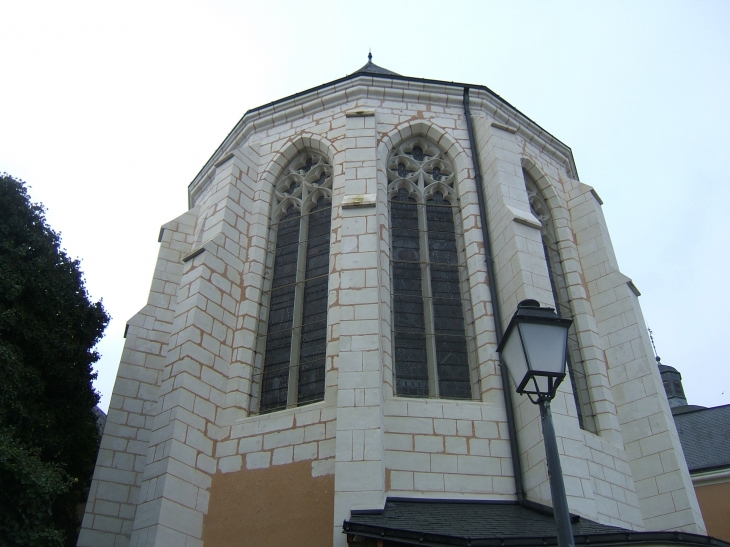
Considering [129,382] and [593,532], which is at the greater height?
[129,382]

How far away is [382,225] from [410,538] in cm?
576

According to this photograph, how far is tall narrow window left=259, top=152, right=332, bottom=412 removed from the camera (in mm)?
11312

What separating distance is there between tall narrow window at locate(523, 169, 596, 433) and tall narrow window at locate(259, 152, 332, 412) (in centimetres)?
385

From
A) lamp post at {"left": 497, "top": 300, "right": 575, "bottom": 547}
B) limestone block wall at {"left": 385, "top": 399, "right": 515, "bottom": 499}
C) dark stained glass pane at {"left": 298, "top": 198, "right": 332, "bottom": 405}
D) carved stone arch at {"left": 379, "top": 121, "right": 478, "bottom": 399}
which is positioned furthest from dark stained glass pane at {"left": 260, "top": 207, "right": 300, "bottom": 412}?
lamp post at {"left": 497, "top": 300, "right": 575, "bottom": 547}

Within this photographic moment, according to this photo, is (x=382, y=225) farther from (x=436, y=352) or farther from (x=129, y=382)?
(x=129, y=382)

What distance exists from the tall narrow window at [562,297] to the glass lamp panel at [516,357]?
6.04 metres

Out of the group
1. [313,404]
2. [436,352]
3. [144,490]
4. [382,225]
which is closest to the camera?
[144,490]

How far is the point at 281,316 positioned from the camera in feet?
40.1

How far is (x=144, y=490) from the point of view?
31.9 ft

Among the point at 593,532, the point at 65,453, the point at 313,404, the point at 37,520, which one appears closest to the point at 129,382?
the point at 65,453

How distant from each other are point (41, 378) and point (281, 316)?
382 cm

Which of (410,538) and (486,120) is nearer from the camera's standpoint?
(410,538)

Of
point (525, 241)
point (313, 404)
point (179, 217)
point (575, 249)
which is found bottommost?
point (313, 404)

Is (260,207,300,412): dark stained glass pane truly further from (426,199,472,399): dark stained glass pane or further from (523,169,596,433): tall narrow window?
(523,169,596,433): tall narrow window
